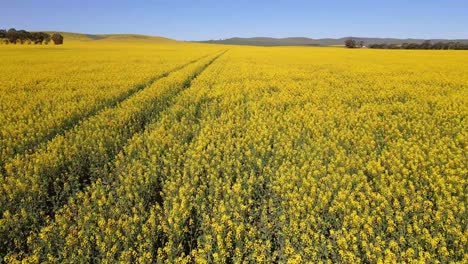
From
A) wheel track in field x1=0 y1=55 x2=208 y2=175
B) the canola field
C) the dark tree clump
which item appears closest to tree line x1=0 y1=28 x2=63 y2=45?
the dark tree clump

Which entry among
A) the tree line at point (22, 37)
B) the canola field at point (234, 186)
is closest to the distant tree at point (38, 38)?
the tree line at point (22, 37)

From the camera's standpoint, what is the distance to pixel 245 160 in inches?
279

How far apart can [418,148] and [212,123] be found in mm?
5084

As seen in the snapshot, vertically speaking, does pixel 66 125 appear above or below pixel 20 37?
below

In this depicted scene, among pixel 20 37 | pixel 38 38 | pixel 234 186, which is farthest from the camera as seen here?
pixel 38 38

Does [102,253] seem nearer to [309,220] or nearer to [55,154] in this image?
[309,220]

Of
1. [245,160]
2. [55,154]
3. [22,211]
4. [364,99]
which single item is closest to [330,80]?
[364,99]

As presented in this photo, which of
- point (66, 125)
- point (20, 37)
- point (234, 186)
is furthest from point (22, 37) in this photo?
point (234, 186)

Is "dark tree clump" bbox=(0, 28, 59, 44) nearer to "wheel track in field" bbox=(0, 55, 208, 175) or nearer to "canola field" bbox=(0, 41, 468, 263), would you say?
"wheel track in field" bbox=(0, 55, 208, 175)

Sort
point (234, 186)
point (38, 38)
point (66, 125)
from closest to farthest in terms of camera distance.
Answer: point (234, 186) → point (66, 125) → point (38, 38)

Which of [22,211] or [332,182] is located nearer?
[22,211]

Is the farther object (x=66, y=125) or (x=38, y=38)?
(x=38, y=38)

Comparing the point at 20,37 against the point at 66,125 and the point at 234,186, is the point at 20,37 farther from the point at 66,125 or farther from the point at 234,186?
the point at 234,186

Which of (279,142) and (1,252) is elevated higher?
(279,142)
